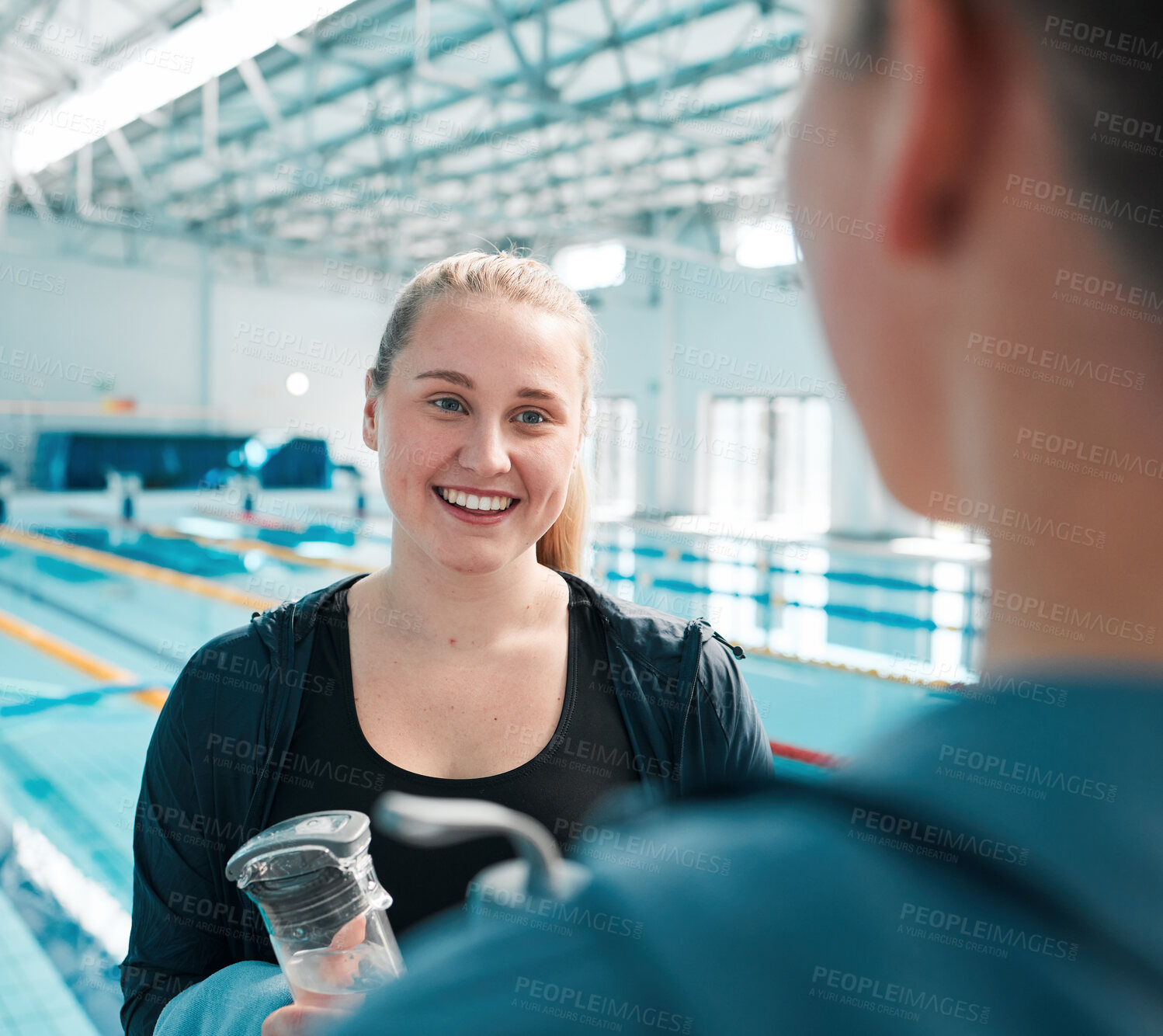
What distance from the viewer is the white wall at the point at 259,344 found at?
16000 mm

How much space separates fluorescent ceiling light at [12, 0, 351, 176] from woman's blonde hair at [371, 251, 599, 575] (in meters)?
7.91

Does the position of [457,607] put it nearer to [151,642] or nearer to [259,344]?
[151,642]

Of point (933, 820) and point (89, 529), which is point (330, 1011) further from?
point (89, 529)

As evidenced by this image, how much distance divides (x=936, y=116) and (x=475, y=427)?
1.31 meters

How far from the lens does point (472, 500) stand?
1631 millimetres

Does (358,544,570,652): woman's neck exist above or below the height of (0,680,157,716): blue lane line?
above

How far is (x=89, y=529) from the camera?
12.3 m

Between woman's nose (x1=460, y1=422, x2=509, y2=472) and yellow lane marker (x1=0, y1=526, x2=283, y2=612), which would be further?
yellow lane marker (x1=0, y1=526, x2=283, y2=612)

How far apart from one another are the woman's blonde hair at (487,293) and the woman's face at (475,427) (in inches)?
0.9

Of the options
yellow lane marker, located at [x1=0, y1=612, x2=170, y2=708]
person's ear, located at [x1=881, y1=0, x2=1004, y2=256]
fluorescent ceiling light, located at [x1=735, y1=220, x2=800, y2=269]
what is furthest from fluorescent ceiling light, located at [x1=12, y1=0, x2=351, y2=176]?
person's ear, located at [x1=881, y1=0, x2=1004, y2=256]

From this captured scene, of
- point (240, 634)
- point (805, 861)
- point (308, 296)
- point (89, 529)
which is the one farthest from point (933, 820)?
point (308, 296)

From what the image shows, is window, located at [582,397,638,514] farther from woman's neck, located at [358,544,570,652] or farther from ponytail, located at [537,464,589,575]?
woman's neck, located at [358,544,570,652]

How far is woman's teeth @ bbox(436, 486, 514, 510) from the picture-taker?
1631 millimetres

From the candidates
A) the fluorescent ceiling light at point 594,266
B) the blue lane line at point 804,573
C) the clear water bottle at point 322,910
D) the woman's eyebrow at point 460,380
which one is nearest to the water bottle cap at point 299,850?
the clear water bottle at point 322,910
